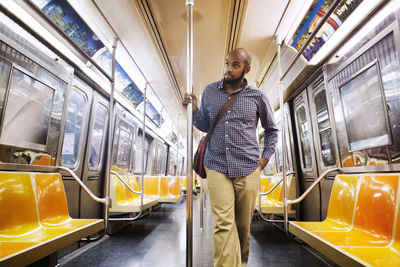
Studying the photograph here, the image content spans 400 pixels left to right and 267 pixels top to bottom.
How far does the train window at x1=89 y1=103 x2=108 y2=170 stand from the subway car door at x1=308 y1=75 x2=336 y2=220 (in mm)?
3350

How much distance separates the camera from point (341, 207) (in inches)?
76.7

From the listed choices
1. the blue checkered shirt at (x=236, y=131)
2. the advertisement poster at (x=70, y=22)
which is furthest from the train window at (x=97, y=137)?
the blue checkered shirt at (x=236, y=131)

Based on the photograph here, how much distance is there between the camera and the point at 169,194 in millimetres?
5770

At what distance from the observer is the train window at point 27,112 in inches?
76.2

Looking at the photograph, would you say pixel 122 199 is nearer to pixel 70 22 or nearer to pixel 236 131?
pixel 70 22

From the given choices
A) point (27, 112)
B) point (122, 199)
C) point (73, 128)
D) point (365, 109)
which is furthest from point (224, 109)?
point (122, 199)

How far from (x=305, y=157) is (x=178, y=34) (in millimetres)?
2760

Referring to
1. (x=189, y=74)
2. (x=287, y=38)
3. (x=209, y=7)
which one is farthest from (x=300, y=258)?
(x=209, y=7)

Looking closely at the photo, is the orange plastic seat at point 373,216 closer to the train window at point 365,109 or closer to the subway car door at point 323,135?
the train window at point 365,109

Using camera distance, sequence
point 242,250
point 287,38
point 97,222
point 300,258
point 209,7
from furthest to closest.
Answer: point 287,38
point 209,7
point 300,258
point 97,222
point 242,250

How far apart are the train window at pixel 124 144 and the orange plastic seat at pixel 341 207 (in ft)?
12.6

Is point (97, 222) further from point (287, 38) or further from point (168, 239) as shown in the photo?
point (287, 38)

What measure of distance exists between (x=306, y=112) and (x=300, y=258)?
206 centimetres

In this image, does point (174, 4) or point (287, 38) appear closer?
point (174, 4)
